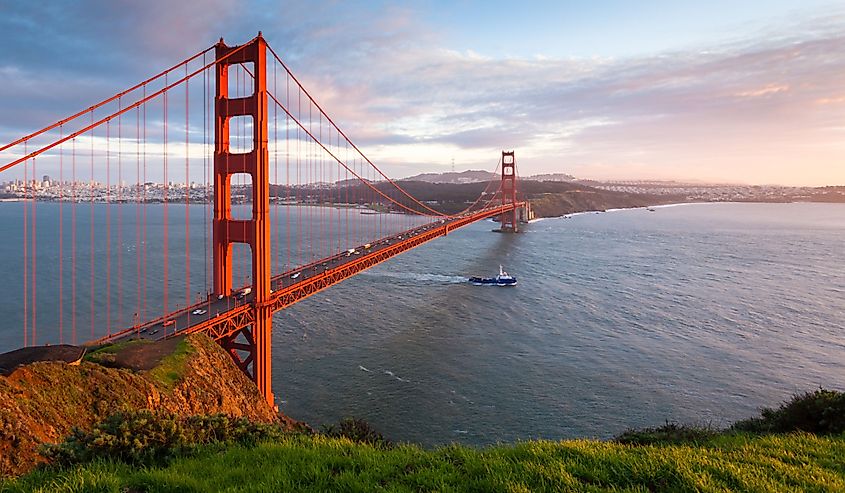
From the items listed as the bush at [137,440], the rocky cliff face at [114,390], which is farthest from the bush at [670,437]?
the rocky cliff face at [114,390]

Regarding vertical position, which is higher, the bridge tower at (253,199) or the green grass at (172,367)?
the bridge tower at (253,199)

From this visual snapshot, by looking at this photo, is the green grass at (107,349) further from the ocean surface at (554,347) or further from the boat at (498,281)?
the boat at (498,281)

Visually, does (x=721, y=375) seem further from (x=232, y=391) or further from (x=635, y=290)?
(x=232, y=391)

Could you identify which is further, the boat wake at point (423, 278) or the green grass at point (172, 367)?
the boat wake at point (423, 278)

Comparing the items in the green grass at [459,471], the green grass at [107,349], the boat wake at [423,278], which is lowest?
the boat wake at [423,278]

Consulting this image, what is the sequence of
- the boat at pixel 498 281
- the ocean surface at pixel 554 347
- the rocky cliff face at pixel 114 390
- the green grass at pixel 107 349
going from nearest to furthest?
the rocky cliff face at pixel 114 390, the green grass at pixel 107 349, the ocean surface at pixel 554 347, the boat at pixel 498 281

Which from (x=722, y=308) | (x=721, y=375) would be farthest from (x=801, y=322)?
(x=721, y=375)

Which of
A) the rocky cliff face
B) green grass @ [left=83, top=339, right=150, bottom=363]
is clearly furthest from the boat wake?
green grass @ [left=83, top=339, right=150, bottom=363]

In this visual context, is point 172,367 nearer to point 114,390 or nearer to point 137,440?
point 114,390
